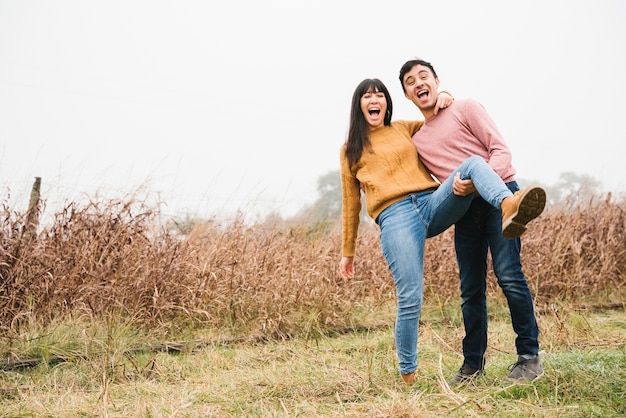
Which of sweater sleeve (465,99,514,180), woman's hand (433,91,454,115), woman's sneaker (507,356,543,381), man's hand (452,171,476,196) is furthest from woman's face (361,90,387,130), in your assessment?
woman's sneaker (507,356,543,381)

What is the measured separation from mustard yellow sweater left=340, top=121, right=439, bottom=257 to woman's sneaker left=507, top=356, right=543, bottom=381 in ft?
A: 3.55

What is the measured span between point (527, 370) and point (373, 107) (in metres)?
1.70

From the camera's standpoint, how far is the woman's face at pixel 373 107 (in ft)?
10.3

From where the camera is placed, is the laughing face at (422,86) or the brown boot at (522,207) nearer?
the brown boot at (522,207)

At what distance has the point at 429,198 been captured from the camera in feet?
9.64

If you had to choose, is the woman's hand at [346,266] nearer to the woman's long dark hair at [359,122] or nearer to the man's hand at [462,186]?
the woman's long dark hair at [359,122]

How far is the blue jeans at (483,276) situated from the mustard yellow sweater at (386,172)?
350mm

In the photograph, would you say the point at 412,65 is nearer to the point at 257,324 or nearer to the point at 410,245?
the point at 410,245

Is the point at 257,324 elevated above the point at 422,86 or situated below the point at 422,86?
below

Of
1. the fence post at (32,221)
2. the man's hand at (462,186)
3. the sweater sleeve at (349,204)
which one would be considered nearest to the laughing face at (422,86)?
the sweater sleeve at (349,204)

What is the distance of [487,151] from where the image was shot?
3004 mm

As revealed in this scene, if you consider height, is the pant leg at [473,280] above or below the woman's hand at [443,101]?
below

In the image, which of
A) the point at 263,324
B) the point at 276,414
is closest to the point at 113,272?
the point at 263,324

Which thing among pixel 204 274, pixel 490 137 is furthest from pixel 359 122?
pixel 204 274
